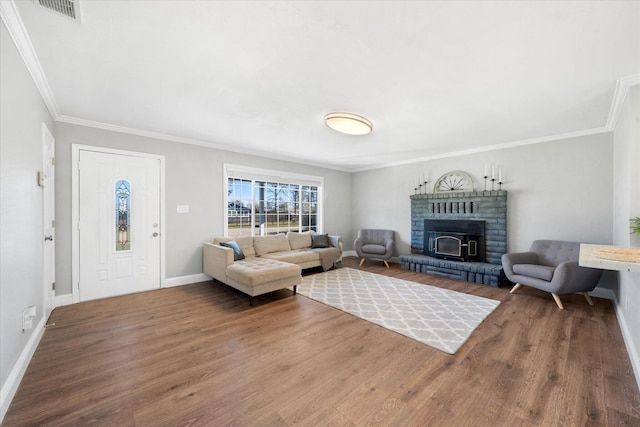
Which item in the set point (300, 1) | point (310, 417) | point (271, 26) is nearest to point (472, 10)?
point (300, 1)

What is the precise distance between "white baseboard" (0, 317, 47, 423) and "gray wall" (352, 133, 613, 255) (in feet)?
20.1

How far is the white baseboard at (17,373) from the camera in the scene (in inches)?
62.4

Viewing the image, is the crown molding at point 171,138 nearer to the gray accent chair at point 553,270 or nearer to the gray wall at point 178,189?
the gray wall at point 178,189

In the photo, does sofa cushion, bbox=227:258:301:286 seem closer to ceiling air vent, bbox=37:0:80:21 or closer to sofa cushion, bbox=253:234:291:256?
sofa cushion, bbox=253:234:291:256

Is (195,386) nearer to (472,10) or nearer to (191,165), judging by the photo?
(472,10)

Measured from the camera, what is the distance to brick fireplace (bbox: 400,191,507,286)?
4598mm

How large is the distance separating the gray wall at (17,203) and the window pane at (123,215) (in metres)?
1.33

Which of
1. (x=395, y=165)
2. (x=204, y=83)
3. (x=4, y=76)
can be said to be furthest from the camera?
(x=395, y=165)

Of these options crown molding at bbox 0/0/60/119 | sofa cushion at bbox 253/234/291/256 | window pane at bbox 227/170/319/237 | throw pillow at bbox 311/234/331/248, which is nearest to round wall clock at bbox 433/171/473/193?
throw pillow at bbox 311/234/331/248

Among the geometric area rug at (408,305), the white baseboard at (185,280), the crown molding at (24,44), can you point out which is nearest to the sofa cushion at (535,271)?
the geometric area rug at (408,305)

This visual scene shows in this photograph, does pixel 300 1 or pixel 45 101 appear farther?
pixel 45 101

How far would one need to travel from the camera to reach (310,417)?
156cm

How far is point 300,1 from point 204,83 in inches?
55.2

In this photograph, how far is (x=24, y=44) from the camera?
192 centimetres
